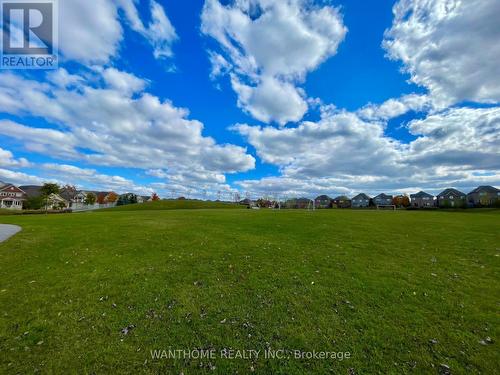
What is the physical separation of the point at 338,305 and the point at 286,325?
70.6 inches

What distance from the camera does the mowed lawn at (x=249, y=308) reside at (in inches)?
178

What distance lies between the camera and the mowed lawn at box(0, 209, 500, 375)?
4.53 metres

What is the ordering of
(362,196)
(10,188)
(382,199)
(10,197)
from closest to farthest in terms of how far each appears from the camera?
1. (10,197)
2. (10,188)
3. (382,199)
4. (362,196)

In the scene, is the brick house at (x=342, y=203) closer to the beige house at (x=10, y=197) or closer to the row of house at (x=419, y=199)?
the row of house at (x=419, y=199)

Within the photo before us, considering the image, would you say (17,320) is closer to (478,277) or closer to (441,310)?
(441,310)

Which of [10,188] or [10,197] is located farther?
[10,188]

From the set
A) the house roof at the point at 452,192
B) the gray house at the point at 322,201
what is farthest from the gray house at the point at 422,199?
the gray house at the point at 322,201

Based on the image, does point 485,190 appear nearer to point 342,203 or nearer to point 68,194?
point 342,203

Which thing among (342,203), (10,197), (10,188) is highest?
(10,188)

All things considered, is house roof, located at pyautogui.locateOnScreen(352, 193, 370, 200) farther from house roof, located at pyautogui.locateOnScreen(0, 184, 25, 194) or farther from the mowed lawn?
house roof, located at pyautogui.locateOnScreen(0, 184, 25, 194)

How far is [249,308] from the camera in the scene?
623 cm

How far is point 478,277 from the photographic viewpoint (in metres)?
8.11

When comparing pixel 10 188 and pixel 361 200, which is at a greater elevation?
pixel 10 188

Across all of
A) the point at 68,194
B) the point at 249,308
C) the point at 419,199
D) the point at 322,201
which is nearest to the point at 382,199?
the point at 419,199
